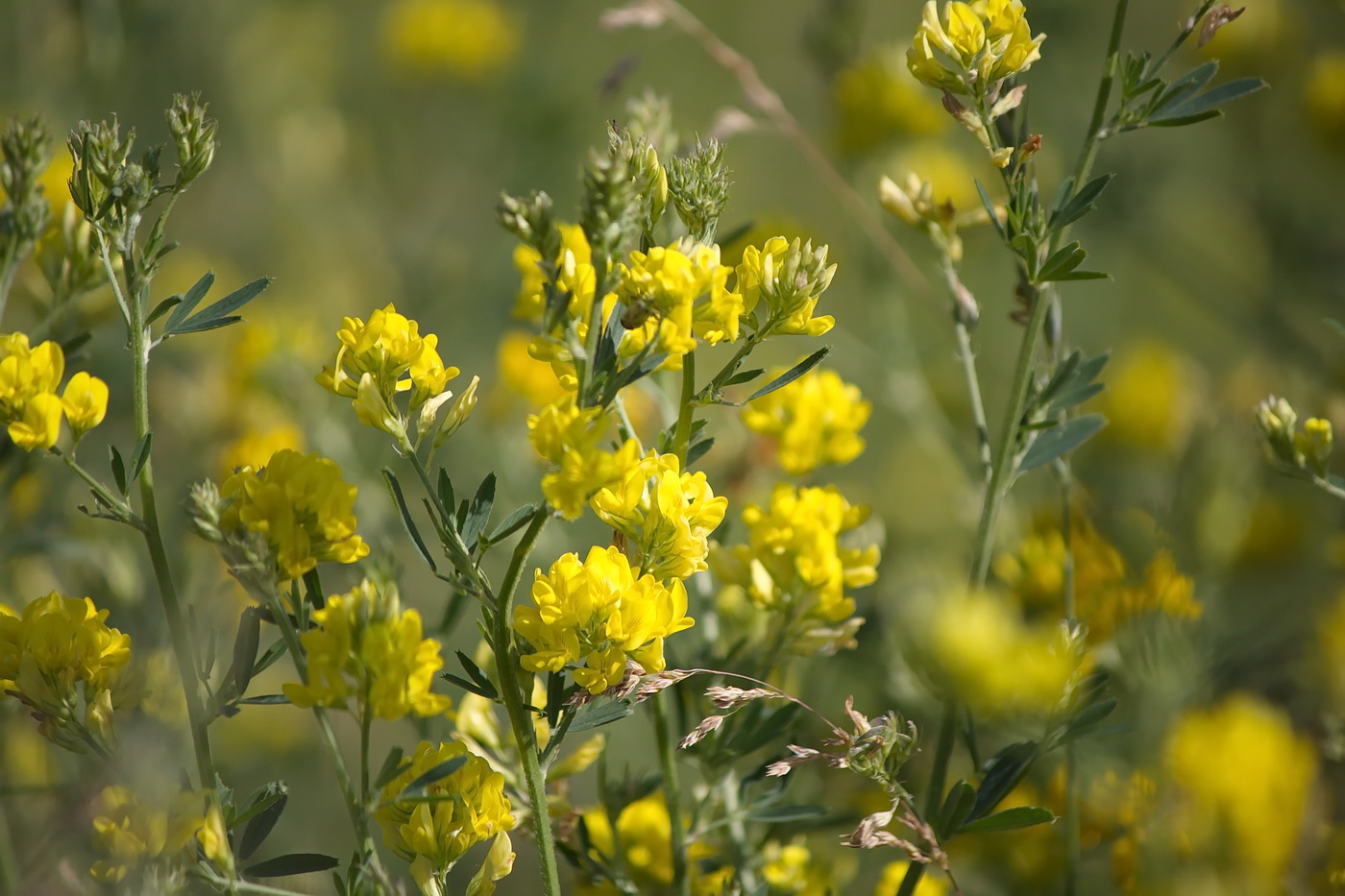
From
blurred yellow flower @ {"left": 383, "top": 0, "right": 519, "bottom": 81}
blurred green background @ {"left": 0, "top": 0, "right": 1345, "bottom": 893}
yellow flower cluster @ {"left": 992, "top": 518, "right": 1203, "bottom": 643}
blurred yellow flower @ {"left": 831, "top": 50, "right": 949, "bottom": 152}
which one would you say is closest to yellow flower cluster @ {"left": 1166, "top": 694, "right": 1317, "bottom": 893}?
blurred green background @ {"left": 0, "top": 0, "right": 1345, "bottom": 893}

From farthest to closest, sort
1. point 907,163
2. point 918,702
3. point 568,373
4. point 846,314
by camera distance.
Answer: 1. point 846,314
2. point 907,163
3. point 918,702
4. point 568,373

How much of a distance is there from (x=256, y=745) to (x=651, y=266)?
6.43 feet

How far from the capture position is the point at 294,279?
395 centimetres

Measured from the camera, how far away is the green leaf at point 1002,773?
1183 mm

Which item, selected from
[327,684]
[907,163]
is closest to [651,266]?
[327,684]

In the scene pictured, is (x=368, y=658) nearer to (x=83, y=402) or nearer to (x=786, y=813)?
(x=83, y=402)

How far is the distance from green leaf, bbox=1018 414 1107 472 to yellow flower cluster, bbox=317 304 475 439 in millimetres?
661

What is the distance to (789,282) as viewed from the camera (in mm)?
1087

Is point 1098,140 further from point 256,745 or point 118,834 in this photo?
point 256,745

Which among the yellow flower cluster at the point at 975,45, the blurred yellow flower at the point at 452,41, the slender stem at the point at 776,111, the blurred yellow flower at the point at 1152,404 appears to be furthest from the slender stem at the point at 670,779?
the blurred yellow flower at the point at 452,41

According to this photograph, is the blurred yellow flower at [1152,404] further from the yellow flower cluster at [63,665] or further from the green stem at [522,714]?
the yellow flower cluster at [63,665]

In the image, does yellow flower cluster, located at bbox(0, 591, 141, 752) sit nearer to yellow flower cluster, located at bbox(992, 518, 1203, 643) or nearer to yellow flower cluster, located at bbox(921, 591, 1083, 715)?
yellow flower cluster, located at bbox(921, 591, 1083, 715)

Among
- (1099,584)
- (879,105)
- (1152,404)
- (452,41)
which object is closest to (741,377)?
(1099,584)

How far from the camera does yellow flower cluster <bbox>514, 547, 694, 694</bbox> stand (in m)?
1.00
